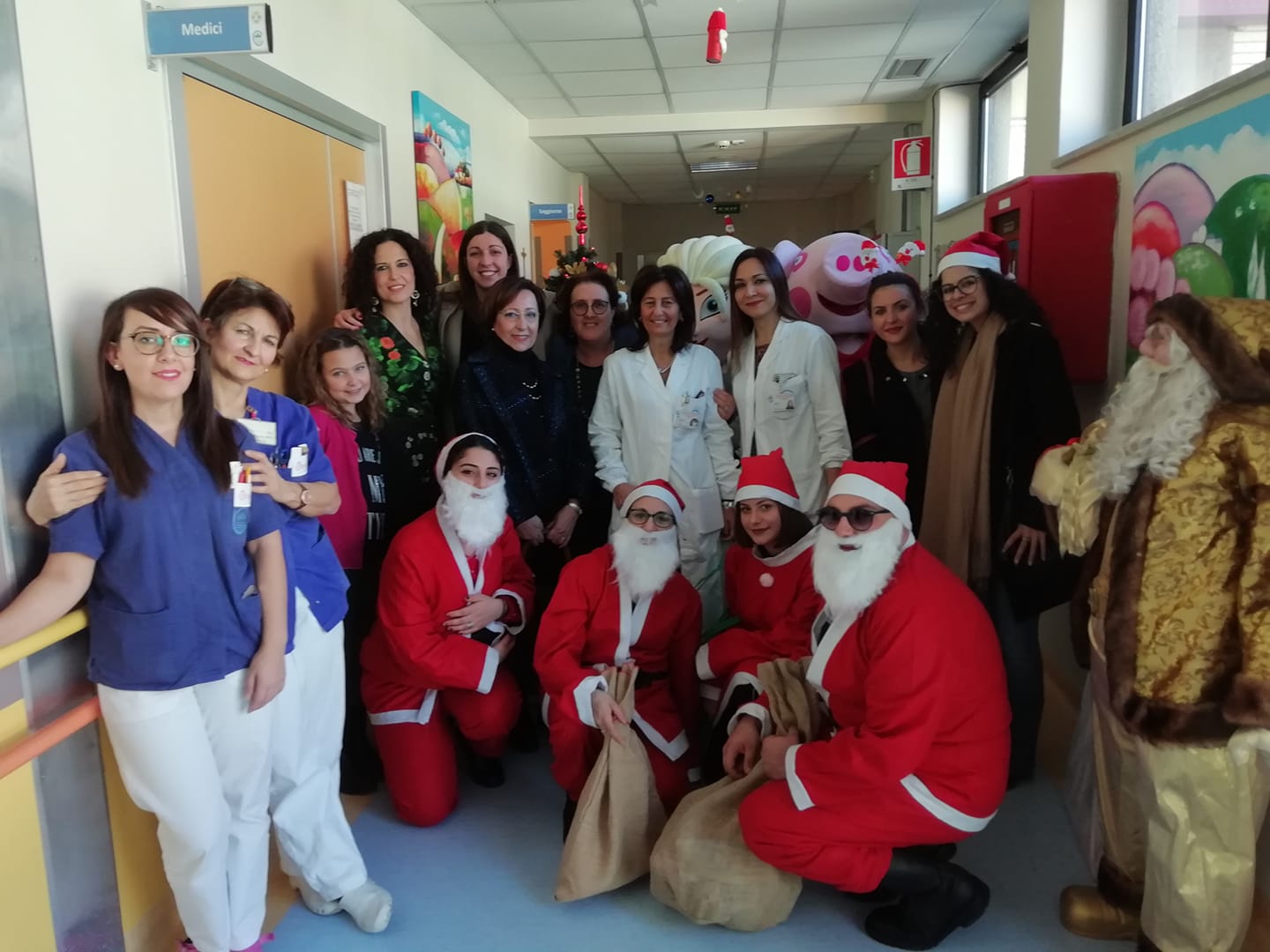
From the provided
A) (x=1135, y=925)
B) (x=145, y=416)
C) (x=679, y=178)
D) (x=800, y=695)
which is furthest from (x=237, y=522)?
(x=679, y=178)

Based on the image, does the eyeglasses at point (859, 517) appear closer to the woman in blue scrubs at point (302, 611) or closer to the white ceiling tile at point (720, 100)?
the woman in blue scrubs at point (302, 611)

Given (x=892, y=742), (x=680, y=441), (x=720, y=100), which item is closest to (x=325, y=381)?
(x=680, y=441)

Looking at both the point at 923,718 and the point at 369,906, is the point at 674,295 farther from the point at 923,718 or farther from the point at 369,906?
the point at 369,906

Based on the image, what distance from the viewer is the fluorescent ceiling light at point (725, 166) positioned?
897 centimetres

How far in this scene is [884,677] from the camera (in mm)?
1992

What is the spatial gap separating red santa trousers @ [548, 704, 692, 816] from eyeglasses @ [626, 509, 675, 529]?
576 millimetres

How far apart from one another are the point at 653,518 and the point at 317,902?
4.33 ft

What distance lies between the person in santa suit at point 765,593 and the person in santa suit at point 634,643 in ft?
0.36

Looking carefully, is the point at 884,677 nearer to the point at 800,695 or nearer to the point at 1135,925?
the point at 800,695

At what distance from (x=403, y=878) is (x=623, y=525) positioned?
1129 millimetres

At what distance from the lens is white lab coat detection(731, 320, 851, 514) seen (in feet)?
9.68

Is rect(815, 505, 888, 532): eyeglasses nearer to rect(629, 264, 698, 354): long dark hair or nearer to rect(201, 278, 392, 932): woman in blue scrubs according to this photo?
rect(629, 264, 698, 354): long dark hair

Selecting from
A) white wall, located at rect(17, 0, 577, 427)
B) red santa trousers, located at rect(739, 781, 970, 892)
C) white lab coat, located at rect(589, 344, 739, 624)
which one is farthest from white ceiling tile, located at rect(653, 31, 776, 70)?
red santa trousers, located at rect(739, 781, 970, 892)

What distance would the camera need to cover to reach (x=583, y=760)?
2.46 meters
